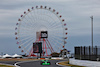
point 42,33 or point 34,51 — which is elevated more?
point 42,33

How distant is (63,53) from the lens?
10088 centimetres

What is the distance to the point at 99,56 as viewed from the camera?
119 feet

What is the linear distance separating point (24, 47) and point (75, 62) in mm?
43468

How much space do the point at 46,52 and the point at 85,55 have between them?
5024cm

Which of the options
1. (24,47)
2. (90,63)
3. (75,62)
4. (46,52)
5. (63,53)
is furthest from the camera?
(63,53)

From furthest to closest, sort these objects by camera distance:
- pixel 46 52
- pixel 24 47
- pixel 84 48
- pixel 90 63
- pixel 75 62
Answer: pixel 46 52, pixel 24 47, pixel 75 62, pixel 84 48, pixel 90 63

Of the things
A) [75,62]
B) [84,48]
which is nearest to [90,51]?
[84,48]

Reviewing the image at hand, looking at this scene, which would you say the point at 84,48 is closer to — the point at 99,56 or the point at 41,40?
the point at 99,56

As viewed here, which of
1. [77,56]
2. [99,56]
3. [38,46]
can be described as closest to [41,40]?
[38,46]

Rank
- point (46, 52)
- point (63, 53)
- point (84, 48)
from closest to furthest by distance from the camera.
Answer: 1. point (84, 48)
2. point (46, 52)
3. point (63, 53)

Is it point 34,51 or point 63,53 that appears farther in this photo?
point 63,53

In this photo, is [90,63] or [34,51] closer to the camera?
[90,63]

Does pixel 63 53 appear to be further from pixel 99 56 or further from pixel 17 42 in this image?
pixel 99 56

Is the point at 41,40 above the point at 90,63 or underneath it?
above
